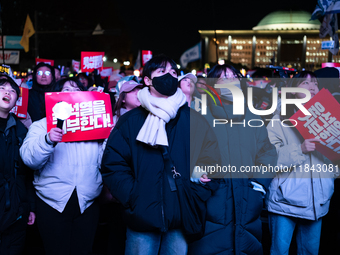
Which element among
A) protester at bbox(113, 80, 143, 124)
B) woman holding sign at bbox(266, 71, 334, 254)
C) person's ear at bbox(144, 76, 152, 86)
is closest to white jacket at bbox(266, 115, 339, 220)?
woman holding sign at bbox(266, 71, 334, 254)

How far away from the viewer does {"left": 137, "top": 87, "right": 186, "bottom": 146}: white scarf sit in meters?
2.22

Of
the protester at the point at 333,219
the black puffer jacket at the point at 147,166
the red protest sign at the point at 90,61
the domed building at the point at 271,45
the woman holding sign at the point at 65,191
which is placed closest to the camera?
the black puffer jacket at the point at 147,166

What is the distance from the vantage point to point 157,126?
2248 mm

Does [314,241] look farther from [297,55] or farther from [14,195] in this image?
[297,55]

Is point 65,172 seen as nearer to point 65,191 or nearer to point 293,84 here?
point 65,191

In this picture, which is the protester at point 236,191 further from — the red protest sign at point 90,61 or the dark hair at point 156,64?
the red protest sign at point 90,61

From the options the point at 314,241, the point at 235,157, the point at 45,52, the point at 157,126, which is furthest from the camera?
the point at 45,52

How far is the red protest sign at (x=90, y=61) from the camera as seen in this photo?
11.0 m

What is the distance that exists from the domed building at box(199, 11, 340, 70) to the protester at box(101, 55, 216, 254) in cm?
8734

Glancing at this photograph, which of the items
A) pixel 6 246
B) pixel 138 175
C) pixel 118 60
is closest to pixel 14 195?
pixel 6 246

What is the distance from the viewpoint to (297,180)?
9.94 ft

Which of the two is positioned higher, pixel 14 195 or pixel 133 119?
pixel 133 119

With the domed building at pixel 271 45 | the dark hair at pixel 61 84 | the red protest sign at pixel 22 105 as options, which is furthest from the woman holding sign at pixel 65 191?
the domed building at pixel 271 45

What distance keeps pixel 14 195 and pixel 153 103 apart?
56.3 inches
